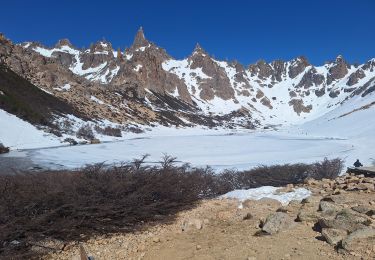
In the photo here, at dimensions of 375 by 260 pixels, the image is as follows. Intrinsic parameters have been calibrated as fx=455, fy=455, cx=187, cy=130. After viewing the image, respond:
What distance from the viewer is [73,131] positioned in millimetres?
60656

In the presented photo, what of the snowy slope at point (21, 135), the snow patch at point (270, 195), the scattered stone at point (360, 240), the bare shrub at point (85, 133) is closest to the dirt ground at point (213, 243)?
the scattered stone at point (360, 240)

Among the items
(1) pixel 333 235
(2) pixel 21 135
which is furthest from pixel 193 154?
(1) pixel 333 235

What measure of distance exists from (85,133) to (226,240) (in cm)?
5466

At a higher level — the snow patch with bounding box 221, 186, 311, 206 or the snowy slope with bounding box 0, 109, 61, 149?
the snowy slope with bounding box 0, 109, 61, 149

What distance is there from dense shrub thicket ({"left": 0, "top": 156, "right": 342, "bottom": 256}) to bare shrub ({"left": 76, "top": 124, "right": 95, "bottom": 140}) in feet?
157

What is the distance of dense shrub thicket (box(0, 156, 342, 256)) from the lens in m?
8.38

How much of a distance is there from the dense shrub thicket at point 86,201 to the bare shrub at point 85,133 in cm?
4787

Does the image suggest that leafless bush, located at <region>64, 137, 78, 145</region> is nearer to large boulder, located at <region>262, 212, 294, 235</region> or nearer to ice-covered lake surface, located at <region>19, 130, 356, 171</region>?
ice-covered lake surface, located at <region>19, 130, 356, 171</region>

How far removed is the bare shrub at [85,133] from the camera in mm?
58928

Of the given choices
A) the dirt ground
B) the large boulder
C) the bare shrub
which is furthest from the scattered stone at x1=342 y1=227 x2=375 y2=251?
the bare shrub

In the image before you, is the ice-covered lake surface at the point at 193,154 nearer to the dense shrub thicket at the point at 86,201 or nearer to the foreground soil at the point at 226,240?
the dense shrub thicket at the point at 86,201

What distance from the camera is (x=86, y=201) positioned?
9359mm

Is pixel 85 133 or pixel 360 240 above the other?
pixel 85 133

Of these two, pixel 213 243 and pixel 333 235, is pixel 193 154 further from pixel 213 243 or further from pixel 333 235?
pixel 333 235
